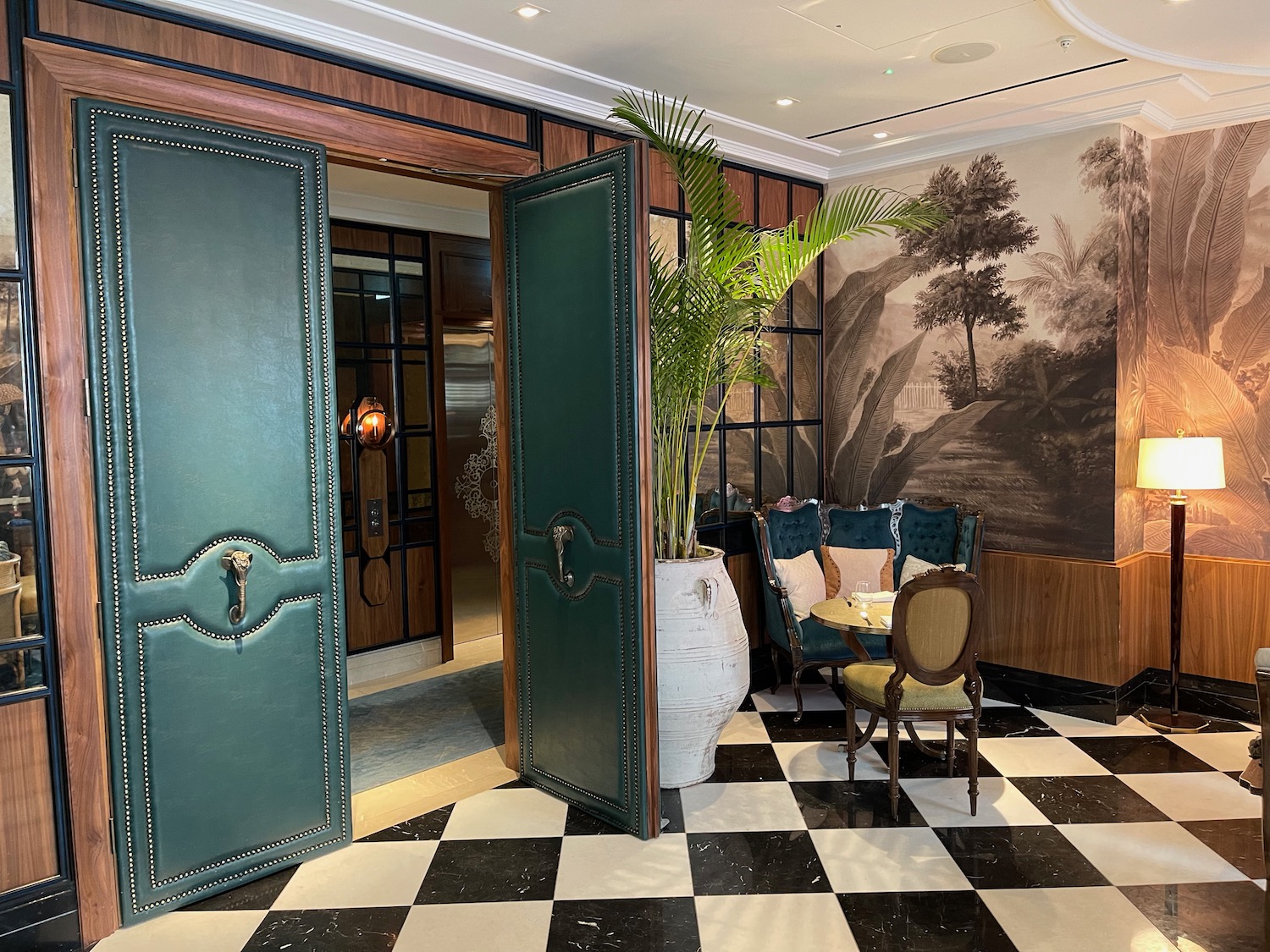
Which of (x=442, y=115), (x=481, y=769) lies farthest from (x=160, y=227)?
(x=481, y=769)

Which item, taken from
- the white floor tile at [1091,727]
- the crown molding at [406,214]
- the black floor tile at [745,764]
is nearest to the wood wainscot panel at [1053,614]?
the white floor tile at [1091,727]

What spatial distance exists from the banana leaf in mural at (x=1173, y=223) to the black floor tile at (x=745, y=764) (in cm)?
313

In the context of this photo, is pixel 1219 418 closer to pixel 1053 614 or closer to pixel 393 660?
pixel 1053 614

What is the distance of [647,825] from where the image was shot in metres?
3.52

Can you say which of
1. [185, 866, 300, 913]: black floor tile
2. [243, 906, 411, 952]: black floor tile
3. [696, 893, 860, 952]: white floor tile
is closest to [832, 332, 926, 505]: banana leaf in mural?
[696, 893, 860, 952]: white floor tile

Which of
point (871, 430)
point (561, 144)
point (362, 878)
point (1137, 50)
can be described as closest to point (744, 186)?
point (561, 144)

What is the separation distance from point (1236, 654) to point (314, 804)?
458cm

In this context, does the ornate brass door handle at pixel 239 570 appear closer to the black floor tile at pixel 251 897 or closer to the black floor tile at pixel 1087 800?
the black floor tile at pixel 251 897

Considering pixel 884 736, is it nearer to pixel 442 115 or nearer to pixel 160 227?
pixel 442 115

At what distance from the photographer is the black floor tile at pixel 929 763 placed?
4.10 metres

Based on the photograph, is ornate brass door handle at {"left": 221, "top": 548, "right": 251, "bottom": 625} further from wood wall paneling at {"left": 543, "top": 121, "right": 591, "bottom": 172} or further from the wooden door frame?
wood wall paneling at {"left": 543, "top": 121, "right": 591, "bottom": 172}

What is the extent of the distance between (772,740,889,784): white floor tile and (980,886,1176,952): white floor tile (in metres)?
1.03

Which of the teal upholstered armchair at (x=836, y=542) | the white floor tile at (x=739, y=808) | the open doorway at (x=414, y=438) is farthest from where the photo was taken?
the open doorway at (x=414, y=438)

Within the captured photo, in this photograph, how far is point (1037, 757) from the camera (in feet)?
14.1
